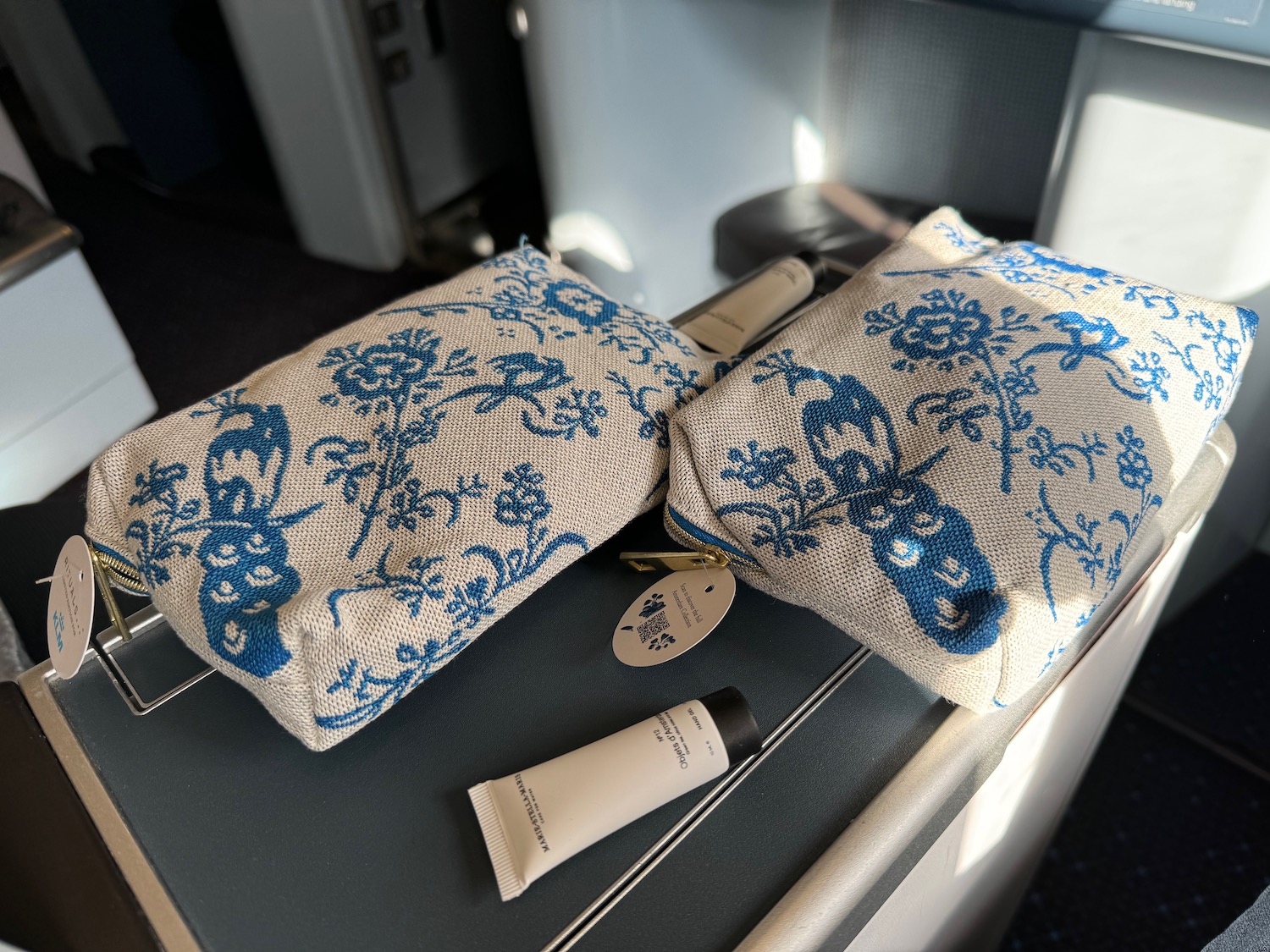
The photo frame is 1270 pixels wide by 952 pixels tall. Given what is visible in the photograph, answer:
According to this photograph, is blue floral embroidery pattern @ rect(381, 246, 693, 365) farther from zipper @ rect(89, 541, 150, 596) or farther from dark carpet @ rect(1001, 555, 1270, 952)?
dark carpet @ rect(1001, 555, 1270, 952)

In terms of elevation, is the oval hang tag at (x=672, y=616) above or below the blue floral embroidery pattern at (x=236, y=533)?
below

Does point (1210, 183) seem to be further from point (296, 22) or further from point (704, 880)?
point (296, 22)

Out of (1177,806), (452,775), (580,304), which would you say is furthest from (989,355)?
(1177,806)

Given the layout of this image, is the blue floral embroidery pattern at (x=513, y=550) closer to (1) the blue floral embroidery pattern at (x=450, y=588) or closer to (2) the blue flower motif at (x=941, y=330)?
(1) the blue floral embroidery pattern at (x=450, y=588)

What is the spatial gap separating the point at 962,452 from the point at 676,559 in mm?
157

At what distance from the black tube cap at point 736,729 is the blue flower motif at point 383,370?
0.23 metres

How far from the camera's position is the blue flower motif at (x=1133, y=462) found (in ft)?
1.41

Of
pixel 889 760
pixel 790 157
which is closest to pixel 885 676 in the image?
pixel 889 760

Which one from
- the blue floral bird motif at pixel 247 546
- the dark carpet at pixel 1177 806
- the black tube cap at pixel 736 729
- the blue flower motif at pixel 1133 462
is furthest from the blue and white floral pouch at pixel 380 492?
the dark carpet at pixel 1177 806

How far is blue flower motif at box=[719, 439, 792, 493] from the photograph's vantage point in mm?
441

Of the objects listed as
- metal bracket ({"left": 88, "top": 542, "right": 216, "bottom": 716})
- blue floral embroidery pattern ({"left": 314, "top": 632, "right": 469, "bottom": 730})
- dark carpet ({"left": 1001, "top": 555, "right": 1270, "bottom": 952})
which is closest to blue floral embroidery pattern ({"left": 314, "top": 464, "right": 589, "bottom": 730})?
blue floral embroidery pattern ({"left": 314, "top": 632, "right": 469, "bottom": 730})

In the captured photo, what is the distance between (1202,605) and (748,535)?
0.81 metres

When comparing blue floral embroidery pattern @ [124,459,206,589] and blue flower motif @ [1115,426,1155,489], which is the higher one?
blue floral embroidery pattern @ [124,459,206,589]

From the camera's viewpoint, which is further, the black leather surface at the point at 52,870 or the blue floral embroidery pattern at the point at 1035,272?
the blue floral embroidery pattern at the point at 1035,272
